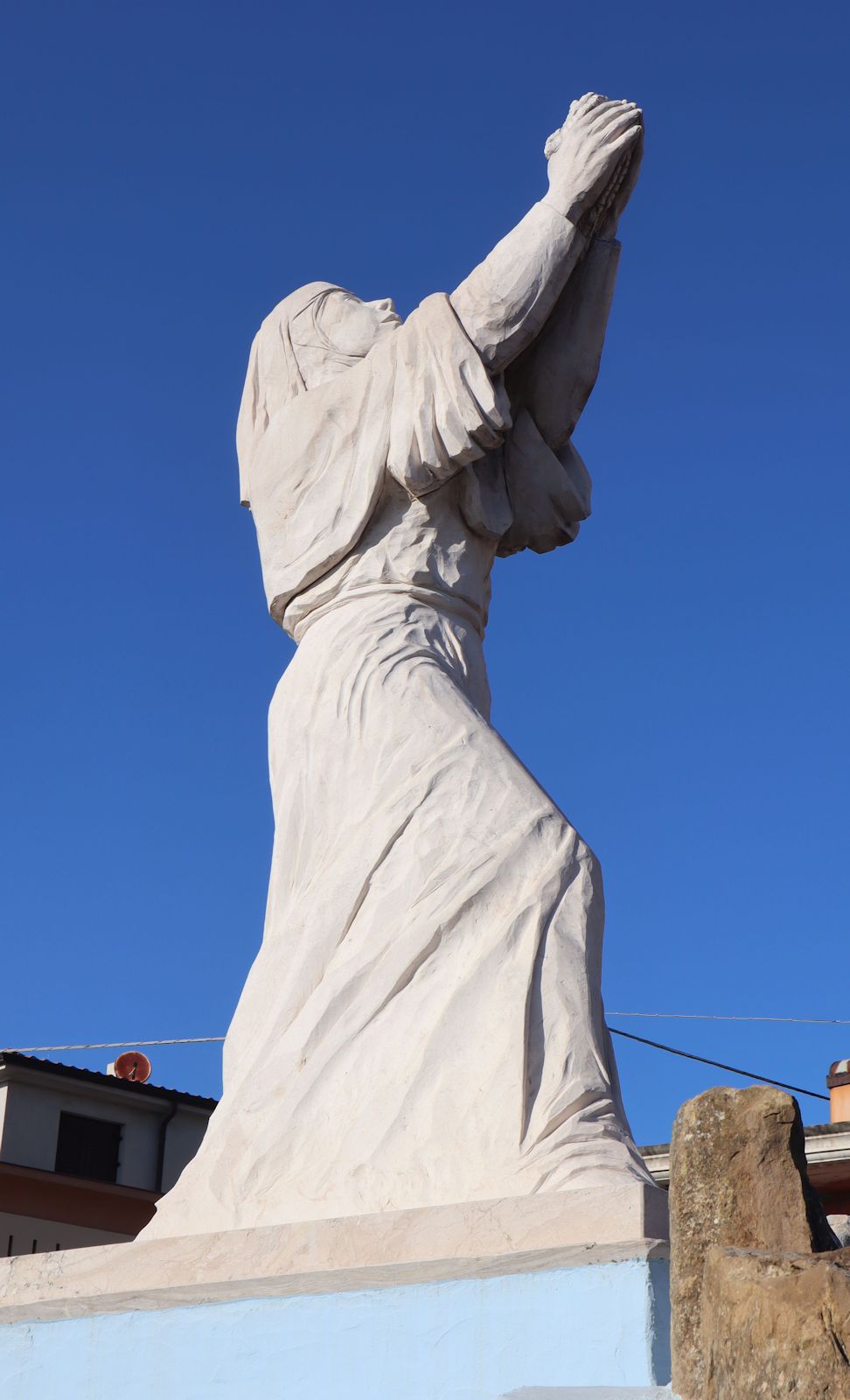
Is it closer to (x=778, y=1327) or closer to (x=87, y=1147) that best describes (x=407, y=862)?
(x=778, y=1327)

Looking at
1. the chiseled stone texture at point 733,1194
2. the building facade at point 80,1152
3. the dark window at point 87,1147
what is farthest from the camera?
the dark window at point 87,1147

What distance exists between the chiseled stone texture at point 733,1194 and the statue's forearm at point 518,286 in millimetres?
3177

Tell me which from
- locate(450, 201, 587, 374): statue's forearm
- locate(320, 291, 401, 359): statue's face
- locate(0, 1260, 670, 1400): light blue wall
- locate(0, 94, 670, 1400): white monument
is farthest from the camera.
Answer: locate(320, 291, 401, 359): statue's face

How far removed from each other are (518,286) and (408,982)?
2.26 metres

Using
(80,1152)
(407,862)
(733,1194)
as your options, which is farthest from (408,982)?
(80,1152)

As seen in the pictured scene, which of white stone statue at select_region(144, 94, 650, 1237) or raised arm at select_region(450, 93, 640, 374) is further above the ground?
raised arm at select_region(450, 93, 640, 374)

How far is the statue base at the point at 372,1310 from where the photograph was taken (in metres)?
3.44

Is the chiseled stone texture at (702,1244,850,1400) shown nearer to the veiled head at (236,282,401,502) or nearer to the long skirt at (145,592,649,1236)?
A: the long skirt at (145,592,649,1236)

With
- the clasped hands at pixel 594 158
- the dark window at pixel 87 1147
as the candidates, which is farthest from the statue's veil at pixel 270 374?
the dark window at pixel 87 1147

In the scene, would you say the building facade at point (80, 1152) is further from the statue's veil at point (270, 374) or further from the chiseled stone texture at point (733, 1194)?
the chiseled stone texture at point (733, 1194)

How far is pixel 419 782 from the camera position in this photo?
490 cm

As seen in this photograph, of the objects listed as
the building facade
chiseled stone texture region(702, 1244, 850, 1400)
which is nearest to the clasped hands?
chiseled stone texture region(702, 1244, 850, 1400)

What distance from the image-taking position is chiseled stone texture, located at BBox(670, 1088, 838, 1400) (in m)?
2.81

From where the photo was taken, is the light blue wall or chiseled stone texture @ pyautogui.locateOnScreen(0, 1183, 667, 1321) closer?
Result: the light blue wall
